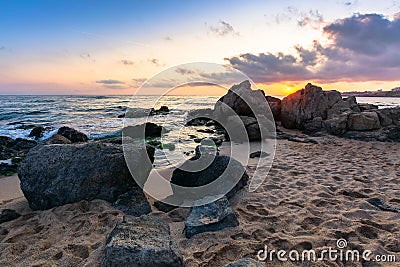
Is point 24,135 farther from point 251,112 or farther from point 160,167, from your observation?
point 251,112

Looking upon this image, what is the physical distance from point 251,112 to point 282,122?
6.50 ft

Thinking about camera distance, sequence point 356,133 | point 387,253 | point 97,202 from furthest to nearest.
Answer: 1. point 356,133
2. point 97,202
3. point 387,253

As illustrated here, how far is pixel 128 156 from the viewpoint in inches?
200

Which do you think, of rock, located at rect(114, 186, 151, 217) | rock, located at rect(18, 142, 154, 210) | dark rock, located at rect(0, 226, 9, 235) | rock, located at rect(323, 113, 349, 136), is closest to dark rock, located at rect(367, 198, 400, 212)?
rock, located at rect(114, 186, 151, 217)

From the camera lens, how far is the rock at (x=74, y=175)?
4.77 metres

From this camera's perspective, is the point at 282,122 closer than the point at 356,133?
No

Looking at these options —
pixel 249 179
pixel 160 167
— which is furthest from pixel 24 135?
pixel 249 179

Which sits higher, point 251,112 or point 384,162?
point 251,112

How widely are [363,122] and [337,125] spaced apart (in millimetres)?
1098

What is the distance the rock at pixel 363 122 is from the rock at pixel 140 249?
1185 cm

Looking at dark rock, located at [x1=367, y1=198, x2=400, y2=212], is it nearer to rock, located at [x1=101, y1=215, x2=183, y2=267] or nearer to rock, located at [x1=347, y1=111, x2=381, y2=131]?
rock, located at [x1=101, y1=215, x2=183, y2=267]

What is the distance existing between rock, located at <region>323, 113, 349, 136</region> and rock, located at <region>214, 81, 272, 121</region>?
15.6ft

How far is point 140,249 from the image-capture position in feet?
9.43

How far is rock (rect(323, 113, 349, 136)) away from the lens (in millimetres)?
12359
